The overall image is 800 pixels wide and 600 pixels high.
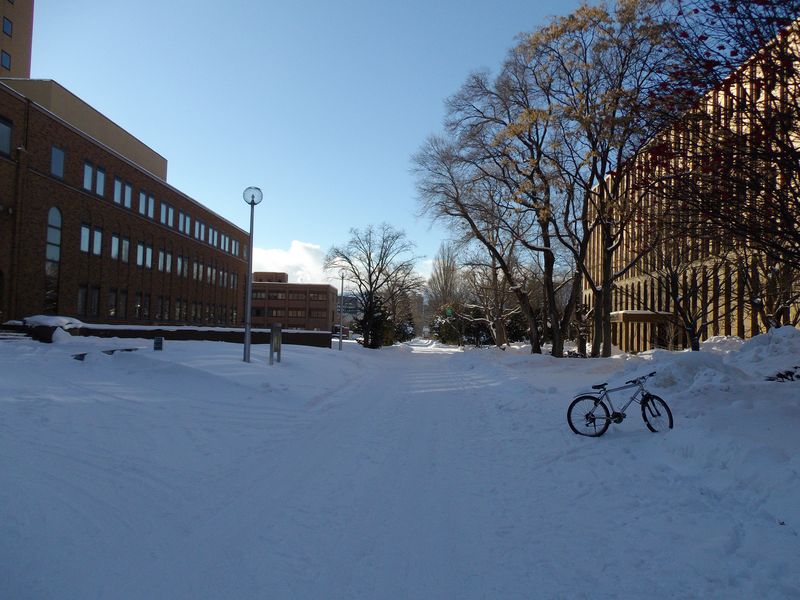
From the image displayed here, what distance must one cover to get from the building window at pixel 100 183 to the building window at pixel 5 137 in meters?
8.59

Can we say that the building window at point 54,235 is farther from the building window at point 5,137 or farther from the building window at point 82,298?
the building window at point 5,137

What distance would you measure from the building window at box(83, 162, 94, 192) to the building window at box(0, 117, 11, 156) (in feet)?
23.4

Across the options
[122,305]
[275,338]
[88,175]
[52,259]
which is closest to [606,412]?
[275,338]

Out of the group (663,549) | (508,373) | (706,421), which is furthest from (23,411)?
(508,373)

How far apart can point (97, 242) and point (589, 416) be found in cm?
3603

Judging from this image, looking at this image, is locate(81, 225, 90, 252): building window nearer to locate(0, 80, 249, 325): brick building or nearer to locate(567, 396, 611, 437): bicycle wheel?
locate(0, 80, 249, 325): brick building

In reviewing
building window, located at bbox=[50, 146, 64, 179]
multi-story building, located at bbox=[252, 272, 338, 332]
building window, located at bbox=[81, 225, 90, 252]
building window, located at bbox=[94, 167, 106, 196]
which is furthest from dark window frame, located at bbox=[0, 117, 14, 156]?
multi-story building, located at bbox=[252, 272, 338, 332]

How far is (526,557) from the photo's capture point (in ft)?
14.5

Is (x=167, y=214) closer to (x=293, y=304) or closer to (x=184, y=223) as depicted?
(x=184, y=223)

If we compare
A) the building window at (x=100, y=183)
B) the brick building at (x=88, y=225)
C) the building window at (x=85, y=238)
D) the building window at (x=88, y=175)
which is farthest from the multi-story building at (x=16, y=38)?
the building window at (x=85, y=238)

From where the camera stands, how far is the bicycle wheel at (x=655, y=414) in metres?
8.56

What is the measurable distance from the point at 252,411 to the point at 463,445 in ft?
14.5

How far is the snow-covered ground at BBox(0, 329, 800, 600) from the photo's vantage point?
3.99m

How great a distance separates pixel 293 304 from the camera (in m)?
108
